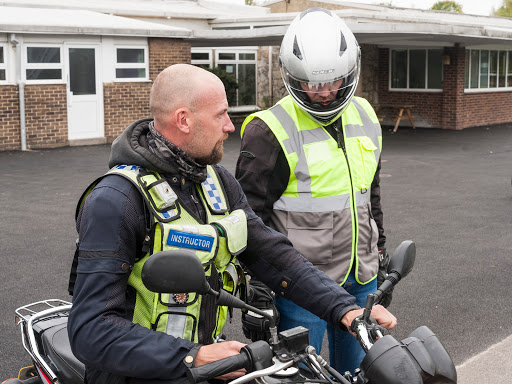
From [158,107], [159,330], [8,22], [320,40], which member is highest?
[8,22]

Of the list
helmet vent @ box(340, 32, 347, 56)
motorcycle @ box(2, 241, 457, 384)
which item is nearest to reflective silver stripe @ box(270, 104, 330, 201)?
helmet vent @ box(340, 32, 347, 56)

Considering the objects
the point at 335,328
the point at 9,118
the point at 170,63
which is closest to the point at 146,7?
the point at 170,63

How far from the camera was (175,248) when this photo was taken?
2096mm

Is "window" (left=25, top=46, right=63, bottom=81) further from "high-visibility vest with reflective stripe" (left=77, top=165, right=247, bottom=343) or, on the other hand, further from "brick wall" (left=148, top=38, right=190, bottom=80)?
"high-visibility vest with reflective stripe" (left=77, top=165, right=247, bottom=343)

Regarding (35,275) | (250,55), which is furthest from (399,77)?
(35,275)

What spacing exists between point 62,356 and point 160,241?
75 centimetres

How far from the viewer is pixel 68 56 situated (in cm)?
1953

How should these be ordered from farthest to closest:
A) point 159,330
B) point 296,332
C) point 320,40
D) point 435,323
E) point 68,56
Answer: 1. point 68,56
2. point 435,323
3. point 320,40
4. point 159,330
5. point 296,332

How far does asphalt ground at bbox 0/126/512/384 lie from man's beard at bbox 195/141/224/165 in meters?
2.94

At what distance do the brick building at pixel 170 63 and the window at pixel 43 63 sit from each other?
3cm

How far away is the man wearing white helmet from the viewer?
10.5ft

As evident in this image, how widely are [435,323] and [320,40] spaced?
3.33m

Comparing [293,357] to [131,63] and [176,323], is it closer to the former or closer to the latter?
[176,323]

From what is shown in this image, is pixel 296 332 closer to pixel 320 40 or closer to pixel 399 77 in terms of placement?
pixel 320 40
